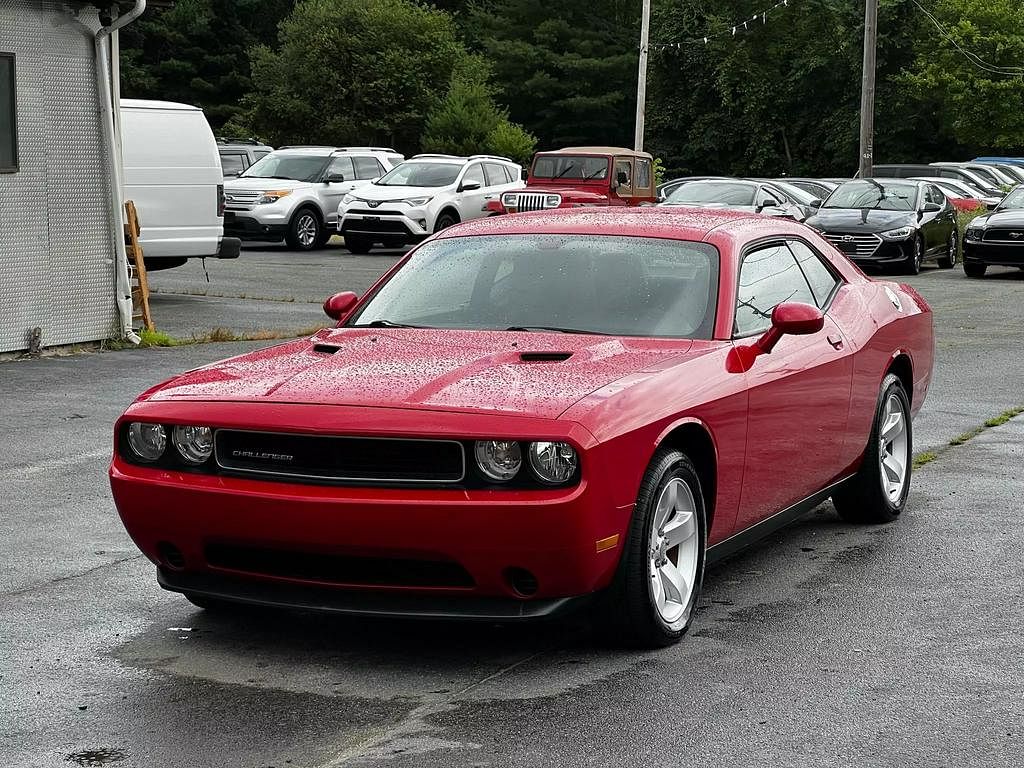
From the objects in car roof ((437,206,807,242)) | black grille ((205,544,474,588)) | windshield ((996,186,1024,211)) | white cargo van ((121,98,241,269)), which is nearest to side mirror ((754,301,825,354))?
car roof ((437,206,807,242))

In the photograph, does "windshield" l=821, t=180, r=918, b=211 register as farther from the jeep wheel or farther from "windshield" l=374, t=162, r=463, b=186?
the jeep wheel

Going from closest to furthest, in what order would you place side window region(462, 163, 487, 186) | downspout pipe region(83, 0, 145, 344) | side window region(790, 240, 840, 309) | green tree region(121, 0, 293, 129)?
1. side window region(790, 240, 840, 309)
2. downspout pipe region(83, 0, 145, 344)
3. side window region(462, 163, 487, 186)
4. green tree region(121, 0, 293, 129)

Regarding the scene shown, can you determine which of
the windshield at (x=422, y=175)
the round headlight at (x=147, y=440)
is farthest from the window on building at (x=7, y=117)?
the windshield at (x=422, y=175)

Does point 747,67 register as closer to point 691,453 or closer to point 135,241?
point 135,241

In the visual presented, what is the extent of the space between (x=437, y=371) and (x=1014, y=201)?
930 inches

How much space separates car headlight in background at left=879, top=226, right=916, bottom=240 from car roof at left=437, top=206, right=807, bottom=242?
19.6 metres

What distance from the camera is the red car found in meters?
4.91

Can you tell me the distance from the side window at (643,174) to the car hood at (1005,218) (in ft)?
22.6

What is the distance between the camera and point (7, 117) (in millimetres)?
13047

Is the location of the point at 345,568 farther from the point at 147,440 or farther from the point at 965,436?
the point at 965,436

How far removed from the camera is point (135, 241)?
1484 cm

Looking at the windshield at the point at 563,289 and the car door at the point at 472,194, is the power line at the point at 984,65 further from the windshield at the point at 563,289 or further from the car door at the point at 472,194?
the windshield at the point at 563,289

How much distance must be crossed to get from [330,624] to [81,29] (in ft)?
30.3

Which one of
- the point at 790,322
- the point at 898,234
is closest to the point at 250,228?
the point at 898,234
